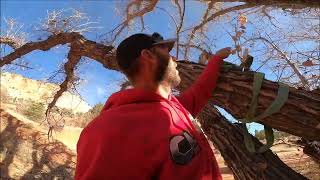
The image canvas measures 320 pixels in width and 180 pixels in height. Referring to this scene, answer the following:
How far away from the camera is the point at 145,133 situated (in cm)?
245

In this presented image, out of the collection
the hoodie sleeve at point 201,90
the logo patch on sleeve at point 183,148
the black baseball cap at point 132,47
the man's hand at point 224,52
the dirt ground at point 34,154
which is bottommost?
the logo patch on sleeve at point 183,148

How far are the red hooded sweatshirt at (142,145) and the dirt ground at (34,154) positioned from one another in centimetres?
972

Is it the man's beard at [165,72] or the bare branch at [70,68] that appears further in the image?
the bare branch at [70,68]

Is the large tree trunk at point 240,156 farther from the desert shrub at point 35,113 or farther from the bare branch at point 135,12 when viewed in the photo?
the desert shrub at point 35,113

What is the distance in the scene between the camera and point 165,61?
116 inches

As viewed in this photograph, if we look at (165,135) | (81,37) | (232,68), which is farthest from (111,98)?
(81,37)

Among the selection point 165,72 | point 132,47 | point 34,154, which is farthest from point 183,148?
point 34,154

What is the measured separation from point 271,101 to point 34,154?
12511 millimetres

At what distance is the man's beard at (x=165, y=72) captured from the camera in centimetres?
289

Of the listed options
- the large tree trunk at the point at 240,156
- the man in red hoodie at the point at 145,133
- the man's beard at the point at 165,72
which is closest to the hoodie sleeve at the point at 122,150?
the man in red hoodie at the point at 145,133

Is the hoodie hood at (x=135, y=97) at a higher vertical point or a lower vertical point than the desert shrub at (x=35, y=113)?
lower

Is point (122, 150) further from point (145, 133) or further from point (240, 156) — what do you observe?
point (240, 156)

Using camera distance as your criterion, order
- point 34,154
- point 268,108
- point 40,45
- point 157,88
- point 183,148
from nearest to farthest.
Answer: point 183,148 < point 157,88 < point 268,108 < point 40,45 < point 34,154

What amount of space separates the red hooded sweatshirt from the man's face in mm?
187
